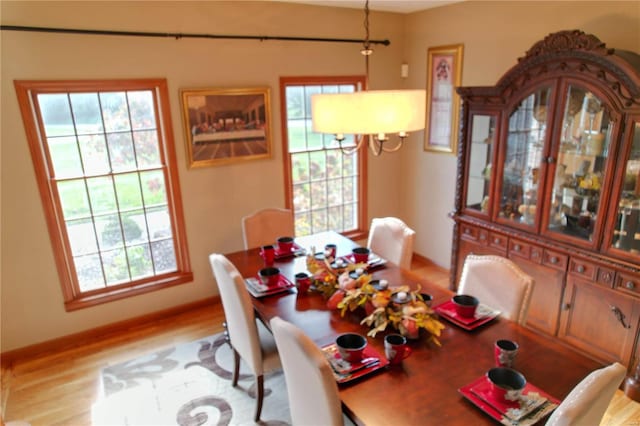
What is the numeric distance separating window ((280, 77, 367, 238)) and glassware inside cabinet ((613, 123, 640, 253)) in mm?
2304

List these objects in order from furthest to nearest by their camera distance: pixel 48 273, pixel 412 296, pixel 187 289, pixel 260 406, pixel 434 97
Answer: pixel 434 97, pixel 187 289, pixel 48 273, pixel 260 406, pixel 412 296

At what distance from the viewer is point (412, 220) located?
176 inches

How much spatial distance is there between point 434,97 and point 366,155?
873mm

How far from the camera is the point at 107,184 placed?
3.10m

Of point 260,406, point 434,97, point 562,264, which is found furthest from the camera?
point 434,97

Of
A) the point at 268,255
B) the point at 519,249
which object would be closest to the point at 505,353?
the point at 268,255

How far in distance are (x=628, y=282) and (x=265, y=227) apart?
7.87 feet

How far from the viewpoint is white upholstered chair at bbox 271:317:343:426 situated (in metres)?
1.39

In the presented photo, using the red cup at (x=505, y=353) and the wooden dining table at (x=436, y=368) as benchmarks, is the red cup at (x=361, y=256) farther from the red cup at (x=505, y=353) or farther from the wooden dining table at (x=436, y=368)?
the red cup at (x=505, y=353)

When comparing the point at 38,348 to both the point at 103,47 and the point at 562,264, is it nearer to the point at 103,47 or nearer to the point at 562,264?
the point at 103,47

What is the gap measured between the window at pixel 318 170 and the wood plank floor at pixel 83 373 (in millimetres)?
1317

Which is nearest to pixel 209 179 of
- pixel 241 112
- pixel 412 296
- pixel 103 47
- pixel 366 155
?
pixel 241 112

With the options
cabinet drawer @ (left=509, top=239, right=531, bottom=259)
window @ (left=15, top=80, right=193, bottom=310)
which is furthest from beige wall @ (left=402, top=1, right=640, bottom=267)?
window @ (left=15, top=80, right=193, bottom=310)

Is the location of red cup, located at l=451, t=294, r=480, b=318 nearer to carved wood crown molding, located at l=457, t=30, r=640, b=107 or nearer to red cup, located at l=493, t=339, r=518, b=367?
red cup, located at l=493, t=339, r=518, b=367
